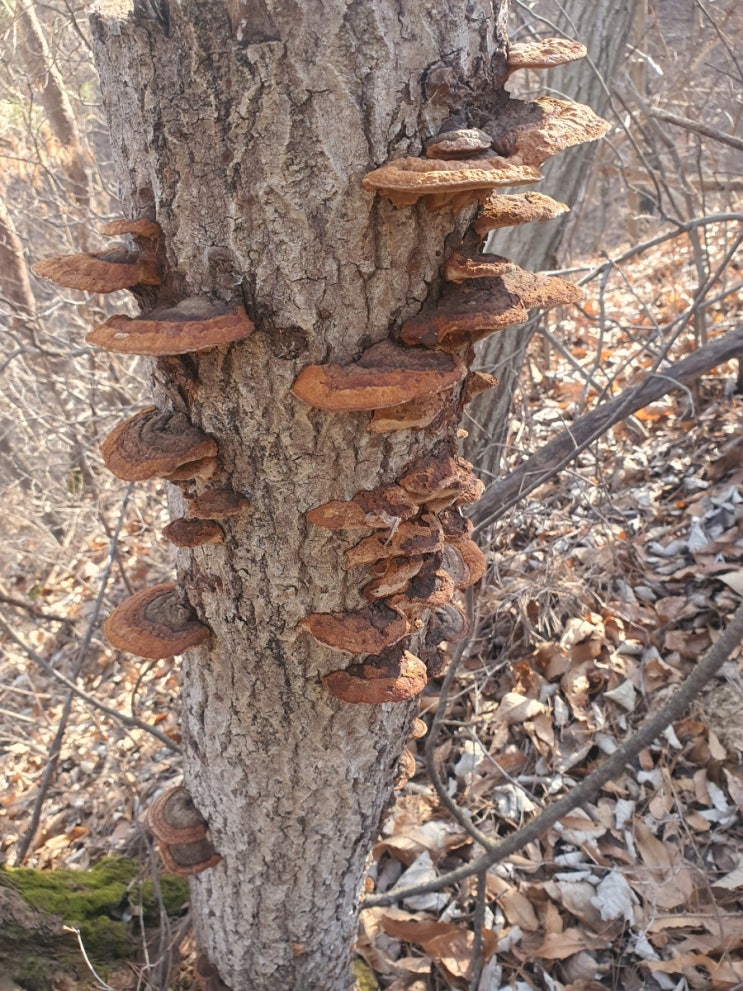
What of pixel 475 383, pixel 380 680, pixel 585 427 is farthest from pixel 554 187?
pixel 380 680

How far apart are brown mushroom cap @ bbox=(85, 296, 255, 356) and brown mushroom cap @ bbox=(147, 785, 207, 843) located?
6.16 feet

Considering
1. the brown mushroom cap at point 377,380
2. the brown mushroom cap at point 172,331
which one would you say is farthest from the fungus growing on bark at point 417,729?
the brown mushroom cap at point 172,331

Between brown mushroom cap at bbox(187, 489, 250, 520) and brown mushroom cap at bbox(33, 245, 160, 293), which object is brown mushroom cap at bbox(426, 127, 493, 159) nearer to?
brown mushroom cap at bbox(33, 245, 160, 293)

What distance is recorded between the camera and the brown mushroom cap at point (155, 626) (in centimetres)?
176

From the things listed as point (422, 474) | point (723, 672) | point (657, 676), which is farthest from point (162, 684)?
point (422, 474)

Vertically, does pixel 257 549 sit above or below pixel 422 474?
below

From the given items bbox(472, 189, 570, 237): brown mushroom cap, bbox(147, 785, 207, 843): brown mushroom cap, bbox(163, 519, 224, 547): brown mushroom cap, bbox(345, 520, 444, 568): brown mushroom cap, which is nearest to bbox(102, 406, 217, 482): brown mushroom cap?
bbox(163, 519, 224, 547): brown mushroom cap

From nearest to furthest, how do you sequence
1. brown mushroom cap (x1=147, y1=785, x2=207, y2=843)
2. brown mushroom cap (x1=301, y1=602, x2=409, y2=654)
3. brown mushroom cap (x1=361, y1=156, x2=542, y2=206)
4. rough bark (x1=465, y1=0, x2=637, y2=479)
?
brown mushroom cap (x1=361, y1=156, x2=542, y2=206), brown mushroom cap (x1=301, y1=602, x2=409, y2=654), brown mushroom cap (x1=147, y1=785, x2=207, y2=843), rough bark (x1=465, y1=0, x2=637, y2=479)

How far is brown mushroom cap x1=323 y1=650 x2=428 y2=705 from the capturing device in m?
1.81

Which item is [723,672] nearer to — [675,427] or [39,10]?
[675,427]

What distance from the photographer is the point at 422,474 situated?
64.3 inches

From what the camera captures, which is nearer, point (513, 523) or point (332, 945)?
point (332, 945)

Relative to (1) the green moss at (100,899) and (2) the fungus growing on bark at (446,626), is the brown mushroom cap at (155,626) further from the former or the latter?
(1) the green moss at (100,899)

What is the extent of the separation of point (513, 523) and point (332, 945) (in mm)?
3054
